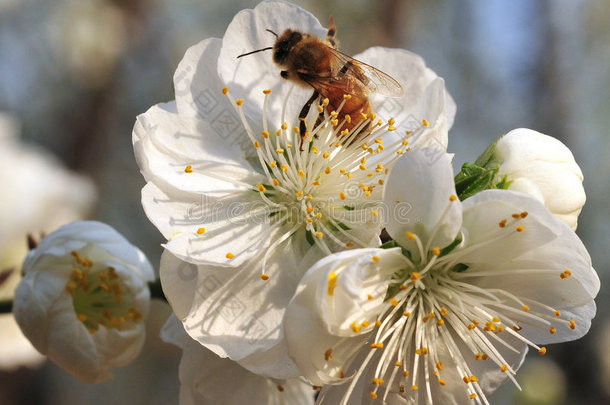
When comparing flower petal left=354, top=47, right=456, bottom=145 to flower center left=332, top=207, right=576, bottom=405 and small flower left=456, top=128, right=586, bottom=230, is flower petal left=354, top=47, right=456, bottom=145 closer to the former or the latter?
small flower left=456, top=128, right=586, bottom=230

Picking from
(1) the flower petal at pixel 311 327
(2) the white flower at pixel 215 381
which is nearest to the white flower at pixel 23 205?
(2) the white flower at pixel 215 381

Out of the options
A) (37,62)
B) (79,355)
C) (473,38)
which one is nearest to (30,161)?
(79,355)

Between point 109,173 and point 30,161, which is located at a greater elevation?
point 30,161

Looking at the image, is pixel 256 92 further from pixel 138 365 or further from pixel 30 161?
pixel 138 365

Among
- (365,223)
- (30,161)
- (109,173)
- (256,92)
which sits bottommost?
(109,173)

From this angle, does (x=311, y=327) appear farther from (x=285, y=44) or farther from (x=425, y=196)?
(x=285, y=44)

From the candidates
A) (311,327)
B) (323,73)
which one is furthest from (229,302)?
(323,73)

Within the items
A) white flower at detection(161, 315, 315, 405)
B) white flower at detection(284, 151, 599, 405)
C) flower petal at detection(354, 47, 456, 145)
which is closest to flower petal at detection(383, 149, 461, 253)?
white flower at detection(284, 151, 599, 405)
